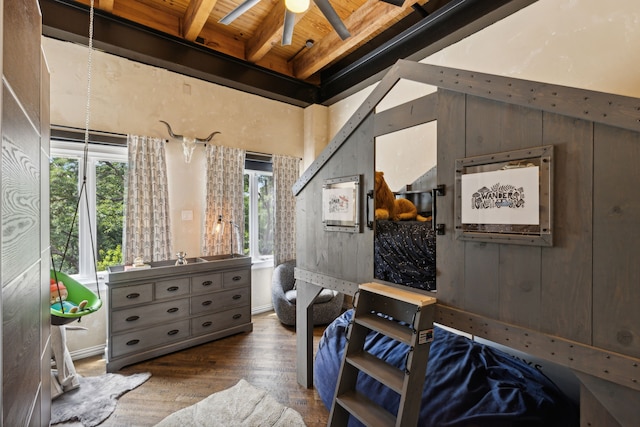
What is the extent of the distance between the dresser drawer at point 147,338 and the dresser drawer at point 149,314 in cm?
7

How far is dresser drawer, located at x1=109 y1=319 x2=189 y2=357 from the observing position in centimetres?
265

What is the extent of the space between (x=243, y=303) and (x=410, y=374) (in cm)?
258

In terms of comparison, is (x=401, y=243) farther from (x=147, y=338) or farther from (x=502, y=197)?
(x=147, y=338)

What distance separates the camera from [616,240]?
38.3 inches

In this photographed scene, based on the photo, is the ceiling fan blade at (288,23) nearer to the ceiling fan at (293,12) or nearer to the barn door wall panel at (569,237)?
the ceiling fan at (293,12)

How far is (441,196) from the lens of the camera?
1448 mm

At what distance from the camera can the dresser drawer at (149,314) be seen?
2662 mm

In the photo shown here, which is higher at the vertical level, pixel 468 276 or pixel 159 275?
pixel 468 276

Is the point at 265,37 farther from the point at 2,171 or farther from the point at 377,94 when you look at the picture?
the point at 2,171

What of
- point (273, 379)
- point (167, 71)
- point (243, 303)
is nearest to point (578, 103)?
point (273, 379)

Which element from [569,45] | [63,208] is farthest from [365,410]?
[63,208]

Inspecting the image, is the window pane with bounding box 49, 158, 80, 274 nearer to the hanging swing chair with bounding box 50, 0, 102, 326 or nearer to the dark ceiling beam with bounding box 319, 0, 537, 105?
the hanging swing chair with bounding box 50, 0, 102, 326

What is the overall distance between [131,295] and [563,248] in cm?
328

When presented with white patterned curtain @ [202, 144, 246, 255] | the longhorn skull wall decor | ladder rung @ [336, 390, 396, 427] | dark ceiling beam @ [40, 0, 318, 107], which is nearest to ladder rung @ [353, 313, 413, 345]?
ladder rung @ [336, 390, 396, 427]
